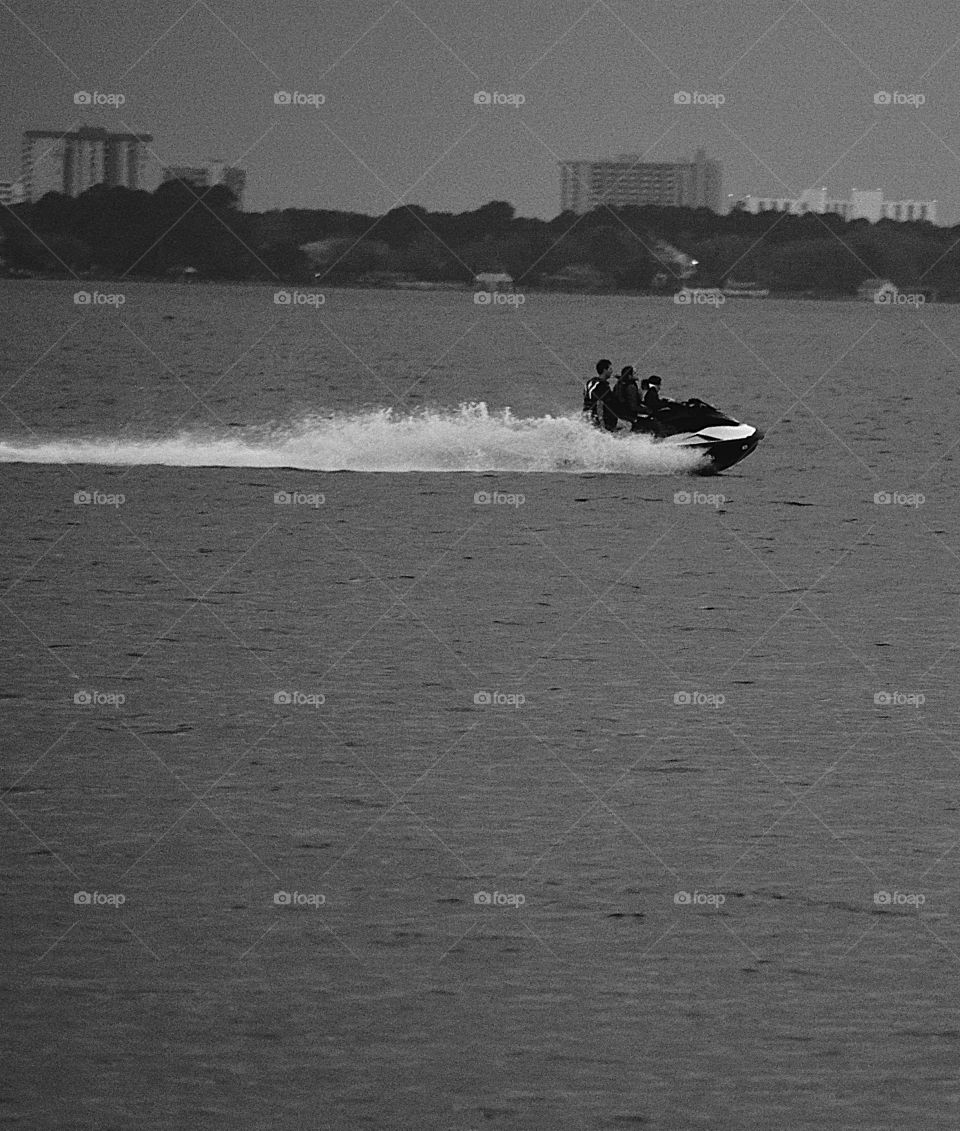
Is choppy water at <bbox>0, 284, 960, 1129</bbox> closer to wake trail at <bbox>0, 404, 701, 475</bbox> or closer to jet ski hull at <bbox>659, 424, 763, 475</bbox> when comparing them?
jet ski hull at <bbox>659, 424, 763, 475</bbox>

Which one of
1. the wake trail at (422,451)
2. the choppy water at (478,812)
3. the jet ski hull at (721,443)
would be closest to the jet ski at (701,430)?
the jet ski hull at (721,443)

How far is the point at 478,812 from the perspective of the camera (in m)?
17.2

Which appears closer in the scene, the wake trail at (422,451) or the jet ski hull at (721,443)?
the jet ski hull at (721,443)

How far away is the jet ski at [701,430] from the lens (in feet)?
130

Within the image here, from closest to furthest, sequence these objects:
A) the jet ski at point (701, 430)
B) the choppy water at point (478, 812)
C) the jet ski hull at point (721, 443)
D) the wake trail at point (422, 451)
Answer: the choppy water at point (478, 812) → the jet ski at point (701, 430) → the jet ski hull at point (721, 443) → the wake trail at point (422, 451)

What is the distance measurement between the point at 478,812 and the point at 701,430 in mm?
24464

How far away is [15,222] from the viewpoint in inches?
7657

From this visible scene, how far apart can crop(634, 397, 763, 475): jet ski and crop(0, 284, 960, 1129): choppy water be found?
1.27m

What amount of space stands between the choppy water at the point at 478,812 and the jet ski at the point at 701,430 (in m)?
1.27

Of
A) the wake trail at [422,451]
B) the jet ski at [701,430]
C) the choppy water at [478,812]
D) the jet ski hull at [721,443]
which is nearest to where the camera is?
the choppy water at [478,812]

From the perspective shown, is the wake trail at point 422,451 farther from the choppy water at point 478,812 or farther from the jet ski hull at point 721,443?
the choppy water at point 478,812

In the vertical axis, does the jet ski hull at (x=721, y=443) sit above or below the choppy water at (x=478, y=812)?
above

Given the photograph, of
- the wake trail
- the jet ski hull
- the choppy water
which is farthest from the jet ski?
the choppy water

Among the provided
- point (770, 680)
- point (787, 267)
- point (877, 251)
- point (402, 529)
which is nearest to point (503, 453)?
point (402, 529)
